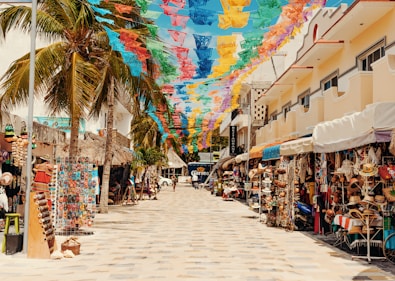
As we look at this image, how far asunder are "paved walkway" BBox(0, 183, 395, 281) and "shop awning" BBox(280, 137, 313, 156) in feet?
8.33

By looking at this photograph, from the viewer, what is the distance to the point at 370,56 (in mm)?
15922

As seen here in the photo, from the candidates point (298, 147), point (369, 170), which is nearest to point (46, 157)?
point (298, 147)

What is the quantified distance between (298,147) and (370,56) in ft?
11.5

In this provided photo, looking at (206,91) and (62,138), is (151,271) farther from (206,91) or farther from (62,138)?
(206,91)

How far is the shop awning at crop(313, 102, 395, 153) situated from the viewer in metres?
10.1

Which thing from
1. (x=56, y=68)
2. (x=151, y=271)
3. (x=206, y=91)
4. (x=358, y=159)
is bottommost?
(x=151, y=271)

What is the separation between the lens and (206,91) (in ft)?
97.3

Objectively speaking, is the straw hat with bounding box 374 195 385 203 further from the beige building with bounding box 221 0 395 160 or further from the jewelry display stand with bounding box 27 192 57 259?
the jewelry display stand with bounding box 27 192 57 259

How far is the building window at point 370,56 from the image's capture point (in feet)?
49.5

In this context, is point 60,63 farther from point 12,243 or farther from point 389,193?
point 389,193

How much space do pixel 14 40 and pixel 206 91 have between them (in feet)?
35.6

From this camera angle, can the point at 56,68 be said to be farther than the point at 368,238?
Yes

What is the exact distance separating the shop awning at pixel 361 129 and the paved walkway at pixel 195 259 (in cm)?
250

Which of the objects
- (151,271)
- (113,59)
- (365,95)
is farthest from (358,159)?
(113,59)
